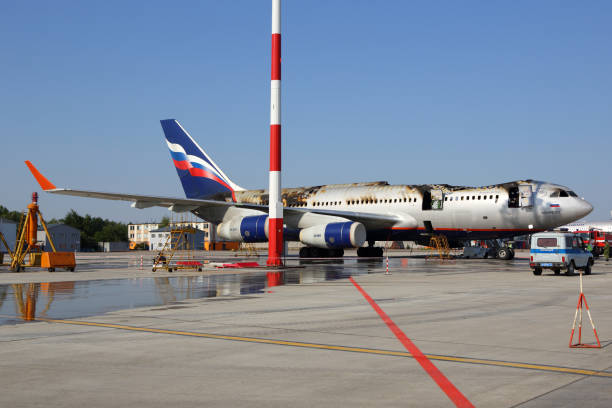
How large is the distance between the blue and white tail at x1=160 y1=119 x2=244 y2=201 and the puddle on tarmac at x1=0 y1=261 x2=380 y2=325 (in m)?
23.2

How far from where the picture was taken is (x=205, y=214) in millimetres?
43844

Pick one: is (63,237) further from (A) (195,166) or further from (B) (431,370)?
(B) (431,370)

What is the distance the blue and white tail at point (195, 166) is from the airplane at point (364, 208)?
0.24 ft

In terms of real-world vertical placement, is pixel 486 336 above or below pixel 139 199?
below

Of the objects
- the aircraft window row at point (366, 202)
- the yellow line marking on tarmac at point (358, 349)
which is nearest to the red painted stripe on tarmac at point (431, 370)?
the yellow line marking on tarmac at point (358, 349)

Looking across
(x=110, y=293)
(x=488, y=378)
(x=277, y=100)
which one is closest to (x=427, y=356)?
(x=488, y=378)

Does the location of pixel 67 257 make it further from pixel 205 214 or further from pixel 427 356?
pixel 427 356

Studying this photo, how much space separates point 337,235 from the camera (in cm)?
3528

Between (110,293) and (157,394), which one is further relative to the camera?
(110,293)

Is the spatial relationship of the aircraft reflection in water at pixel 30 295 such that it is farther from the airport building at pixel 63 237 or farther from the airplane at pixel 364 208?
the airport building at pixel 63 237

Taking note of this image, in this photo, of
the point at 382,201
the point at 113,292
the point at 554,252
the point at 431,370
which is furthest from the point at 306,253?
the point at 431,370

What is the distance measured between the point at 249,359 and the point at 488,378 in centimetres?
286

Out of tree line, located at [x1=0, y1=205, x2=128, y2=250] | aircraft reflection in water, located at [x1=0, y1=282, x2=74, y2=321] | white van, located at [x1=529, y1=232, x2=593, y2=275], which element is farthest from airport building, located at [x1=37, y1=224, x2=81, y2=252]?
white van, located at [x1=529, y1=232, x2=593, y2=275]

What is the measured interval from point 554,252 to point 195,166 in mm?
28905
